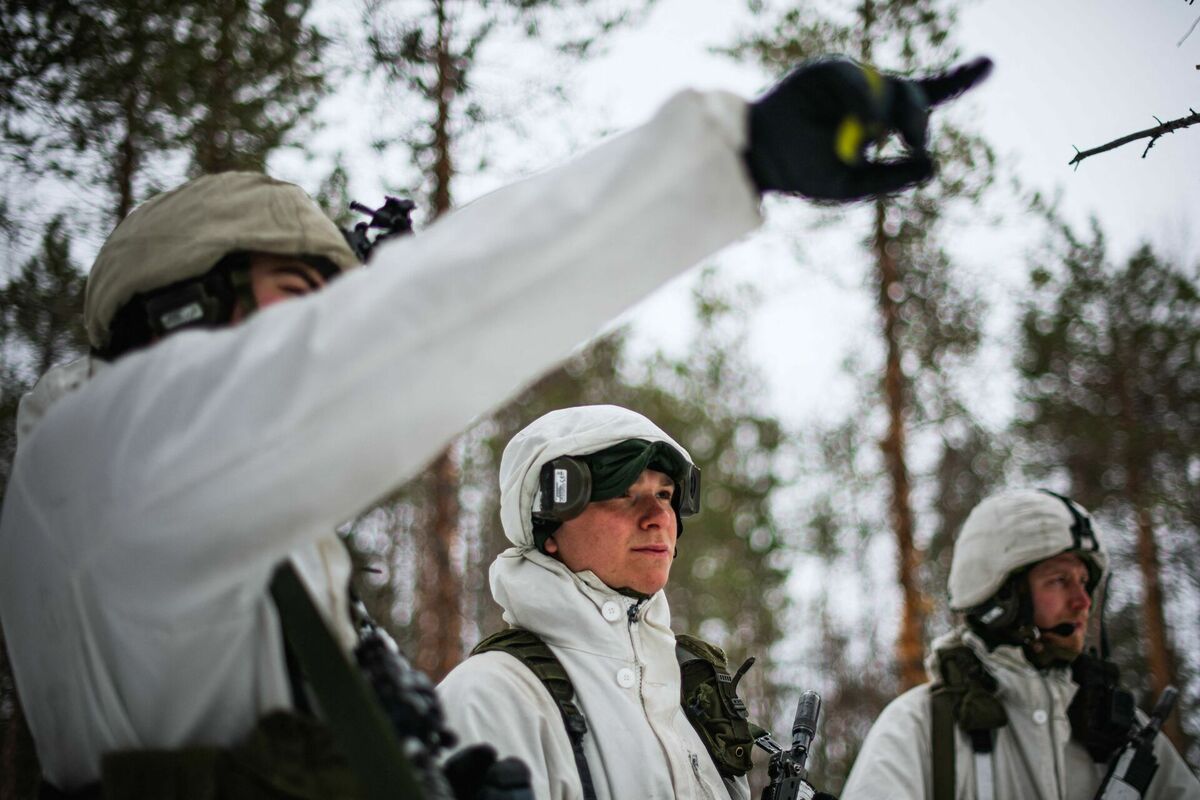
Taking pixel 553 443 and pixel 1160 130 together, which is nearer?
pixel 1160 130

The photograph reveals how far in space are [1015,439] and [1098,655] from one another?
11321 millimetres

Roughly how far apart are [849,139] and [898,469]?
1048 centimetres

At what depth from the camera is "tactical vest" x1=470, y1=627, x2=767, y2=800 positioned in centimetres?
306

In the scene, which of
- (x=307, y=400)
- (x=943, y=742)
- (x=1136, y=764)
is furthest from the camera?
(x=943, y=742)

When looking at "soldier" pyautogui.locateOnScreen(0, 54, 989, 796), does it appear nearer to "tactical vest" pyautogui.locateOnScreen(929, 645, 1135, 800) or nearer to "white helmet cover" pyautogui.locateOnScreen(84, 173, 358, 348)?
"white helmet cover" pyautogui.locateOnScreen(84, 173, 358, 348)

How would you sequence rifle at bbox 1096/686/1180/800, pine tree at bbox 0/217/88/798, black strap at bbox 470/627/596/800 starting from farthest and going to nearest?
pine tree at bbox 0/217/88/798, rifle at bbox 1096/686/1180/800, black strap at bbox 470/627/596/800

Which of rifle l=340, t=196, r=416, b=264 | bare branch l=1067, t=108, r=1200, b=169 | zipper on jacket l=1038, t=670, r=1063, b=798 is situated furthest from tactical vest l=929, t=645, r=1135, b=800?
rifle l=340, t=196, r=416, b=264

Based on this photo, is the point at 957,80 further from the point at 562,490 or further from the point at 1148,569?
the point at 1148,569

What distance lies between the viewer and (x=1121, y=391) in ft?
47.0

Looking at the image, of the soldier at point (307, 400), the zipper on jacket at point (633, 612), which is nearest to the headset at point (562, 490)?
the zipper on jacket at point (633, 612)

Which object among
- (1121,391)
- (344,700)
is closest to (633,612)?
(344,700)

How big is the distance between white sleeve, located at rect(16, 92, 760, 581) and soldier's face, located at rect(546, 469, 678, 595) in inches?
80.0

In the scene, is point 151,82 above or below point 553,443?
above

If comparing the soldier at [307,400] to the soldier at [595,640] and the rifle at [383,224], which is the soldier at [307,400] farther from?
the soldier at [595,640]
